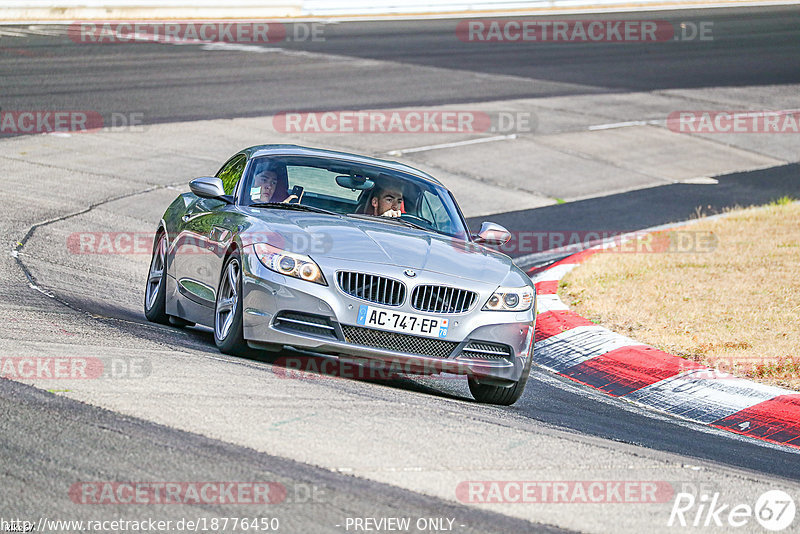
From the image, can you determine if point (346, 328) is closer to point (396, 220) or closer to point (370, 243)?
point (370, 243)

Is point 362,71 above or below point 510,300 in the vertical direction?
below

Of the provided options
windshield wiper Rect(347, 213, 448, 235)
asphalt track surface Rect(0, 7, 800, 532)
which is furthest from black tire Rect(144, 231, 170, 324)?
windshield wiper Rect(347, 213, 448, 235)

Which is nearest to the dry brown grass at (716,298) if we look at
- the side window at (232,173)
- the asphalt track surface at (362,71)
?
the side window at (232,173)

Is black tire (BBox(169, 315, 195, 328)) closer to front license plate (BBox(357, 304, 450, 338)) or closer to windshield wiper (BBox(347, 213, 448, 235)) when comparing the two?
windshield wiper (BBox(347, 213, 448, 235))

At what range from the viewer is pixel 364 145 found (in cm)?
1895

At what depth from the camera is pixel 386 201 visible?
8.62m

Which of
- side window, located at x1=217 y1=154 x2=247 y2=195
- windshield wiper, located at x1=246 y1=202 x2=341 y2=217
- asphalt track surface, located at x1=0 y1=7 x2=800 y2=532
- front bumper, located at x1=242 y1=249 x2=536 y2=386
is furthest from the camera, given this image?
side window, located at x1=217 y1=154 x2=247 y2=195

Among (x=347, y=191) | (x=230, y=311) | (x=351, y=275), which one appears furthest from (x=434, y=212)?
(x=230, y=311)

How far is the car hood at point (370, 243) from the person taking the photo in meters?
7.28

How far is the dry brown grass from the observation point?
941cm

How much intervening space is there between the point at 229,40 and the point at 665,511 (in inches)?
1019

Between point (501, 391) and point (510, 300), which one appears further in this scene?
point (501, 391)

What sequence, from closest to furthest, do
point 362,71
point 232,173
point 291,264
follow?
point 291,264, point 232,173, point 362,71

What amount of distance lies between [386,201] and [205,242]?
134 centimetres
